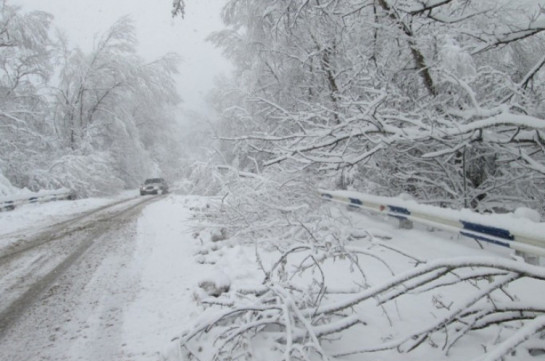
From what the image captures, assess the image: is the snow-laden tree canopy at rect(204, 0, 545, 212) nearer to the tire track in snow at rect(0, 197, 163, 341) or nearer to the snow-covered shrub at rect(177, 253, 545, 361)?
the snow-covered shrub at rect(177, 253, 545, 361)

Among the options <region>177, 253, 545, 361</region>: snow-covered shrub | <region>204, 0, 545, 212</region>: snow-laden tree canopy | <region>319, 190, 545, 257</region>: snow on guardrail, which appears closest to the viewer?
<region>177, 253, 545, 361</region>: snow-covered shrub

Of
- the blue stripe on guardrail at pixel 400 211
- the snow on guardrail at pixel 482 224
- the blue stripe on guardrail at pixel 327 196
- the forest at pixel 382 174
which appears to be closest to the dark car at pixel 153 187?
the forest at pixel 382 174

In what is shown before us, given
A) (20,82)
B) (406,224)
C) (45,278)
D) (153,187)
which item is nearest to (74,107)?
(20,82)

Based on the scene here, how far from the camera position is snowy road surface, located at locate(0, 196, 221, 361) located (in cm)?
314

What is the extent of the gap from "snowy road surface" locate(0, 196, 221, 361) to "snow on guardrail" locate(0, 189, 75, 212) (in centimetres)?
761

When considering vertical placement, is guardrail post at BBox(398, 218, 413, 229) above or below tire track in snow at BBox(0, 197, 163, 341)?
above

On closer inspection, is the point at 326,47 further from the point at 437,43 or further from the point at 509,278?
the point at 509,278

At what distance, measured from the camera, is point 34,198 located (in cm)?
1614

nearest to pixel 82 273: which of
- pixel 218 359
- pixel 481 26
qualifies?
pixel 218 359

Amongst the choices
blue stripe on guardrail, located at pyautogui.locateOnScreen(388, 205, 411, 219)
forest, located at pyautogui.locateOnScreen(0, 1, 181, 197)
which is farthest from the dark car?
blue stripe on guardrail, located at pyautogui.locateOnScreen(388, 205, 411, 219)

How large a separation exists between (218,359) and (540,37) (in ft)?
27.4

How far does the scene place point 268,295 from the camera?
2.80 m

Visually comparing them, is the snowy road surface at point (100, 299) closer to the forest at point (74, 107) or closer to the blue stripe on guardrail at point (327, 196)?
the blue stripe on guardrail at point (327, 196)

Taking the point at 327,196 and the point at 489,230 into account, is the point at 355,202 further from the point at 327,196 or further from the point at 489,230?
the point at 489,230
